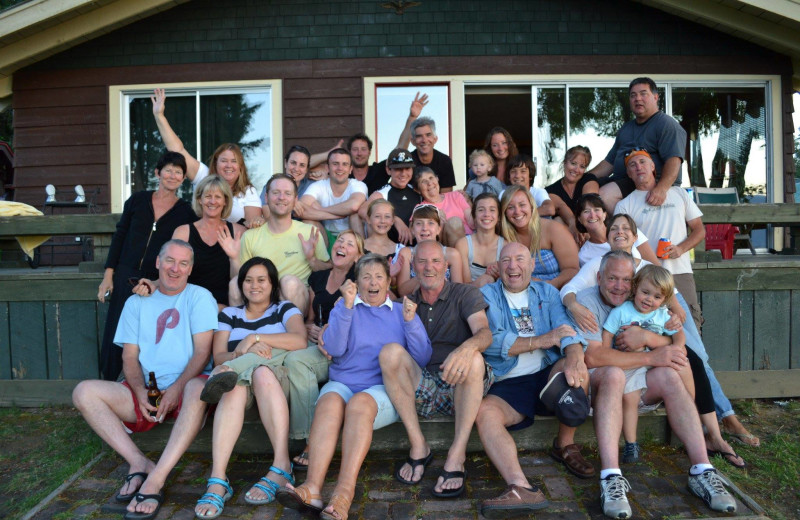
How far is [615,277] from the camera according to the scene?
3.23m

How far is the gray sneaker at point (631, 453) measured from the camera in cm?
325

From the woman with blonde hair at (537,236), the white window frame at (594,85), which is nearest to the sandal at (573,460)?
the woman with blonde hair at (537,236)

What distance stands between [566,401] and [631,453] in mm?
532

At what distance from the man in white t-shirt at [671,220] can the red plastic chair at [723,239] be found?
2726mm

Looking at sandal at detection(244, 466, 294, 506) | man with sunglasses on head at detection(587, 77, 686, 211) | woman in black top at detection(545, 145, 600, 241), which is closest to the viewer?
sandal at detection(244, 466, 294, 506)

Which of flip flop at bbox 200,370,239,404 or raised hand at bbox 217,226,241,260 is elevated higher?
raised hand at bbox 217,226,241,260

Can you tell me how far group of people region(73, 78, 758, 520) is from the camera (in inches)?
117

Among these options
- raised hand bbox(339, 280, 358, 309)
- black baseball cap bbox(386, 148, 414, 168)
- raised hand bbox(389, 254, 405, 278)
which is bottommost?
raised hand bbox(339, 280, 358, 309)

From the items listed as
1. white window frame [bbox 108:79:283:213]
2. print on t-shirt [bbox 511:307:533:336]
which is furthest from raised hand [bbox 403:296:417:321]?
white window frame [bbox 108:79:283:213]

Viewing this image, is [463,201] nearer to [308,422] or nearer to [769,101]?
[308,422]

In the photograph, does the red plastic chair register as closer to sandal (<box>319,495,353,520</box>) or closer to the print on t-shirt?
the print on t-shirt

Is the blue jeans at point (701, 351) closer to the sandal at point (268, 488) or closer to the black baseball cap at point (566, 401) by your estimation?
the black baseball cap at point (566, 401)

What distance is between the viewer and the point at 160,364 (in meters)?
3.35

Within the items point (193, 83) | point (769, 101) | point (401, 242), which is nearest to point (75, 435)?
point (401, 242)
